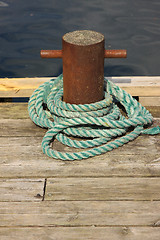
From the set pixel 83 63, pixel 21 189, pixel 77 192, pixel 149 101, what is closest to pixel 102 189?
pixel 77 192

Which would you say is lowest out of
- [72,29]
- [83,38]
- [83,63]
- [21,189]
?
[72,29]

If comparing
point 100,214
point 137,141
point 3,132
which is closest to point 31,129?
point 3,132

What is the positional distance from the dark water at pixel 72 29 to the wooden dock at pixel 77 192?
3211mm

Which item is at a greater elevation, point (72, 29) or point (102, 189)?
point (102, 189)

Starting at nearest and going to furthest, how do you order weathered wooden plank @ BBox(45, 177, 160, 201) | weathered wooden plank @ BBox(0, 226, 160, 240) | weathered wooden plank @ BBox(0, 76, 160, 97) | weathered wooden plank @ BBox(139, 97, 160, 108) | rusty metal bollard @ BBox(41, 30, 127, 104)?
1. weathered wooden plank @ BBox(0, 226, 160, 240)
2. weathered wooden plank @ BBox(45, 177, 160, 201)
3. rusty metal bollard @ BBox(41, 30, 127, 104)
4. weathered wooden plank @ BBox(139, 97, 160, 108)
5. weathered wooden plank @ BBox(0, 76, 160, 97)

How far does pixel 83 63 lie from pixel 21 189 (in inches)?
35.8

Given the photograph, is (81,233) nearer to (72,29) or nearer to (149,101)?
(149,101)

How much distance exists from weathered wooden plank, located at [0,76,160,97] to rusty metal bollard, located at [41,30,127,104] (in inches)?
31.3

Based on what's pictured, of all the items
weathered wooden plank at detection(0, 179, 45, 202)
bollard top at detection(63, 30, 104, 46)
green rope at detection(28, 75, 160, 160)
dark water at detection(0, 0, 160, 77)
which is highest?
bollard top at detection(63, 30, 104, 46)

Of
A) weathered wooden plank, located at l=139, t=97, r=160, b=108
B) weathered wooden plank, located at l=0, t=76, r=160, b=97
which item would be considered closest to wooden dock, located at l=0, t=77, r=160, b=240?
A: weathered wooden plank, located at l=139, t=97, r=160, b=108

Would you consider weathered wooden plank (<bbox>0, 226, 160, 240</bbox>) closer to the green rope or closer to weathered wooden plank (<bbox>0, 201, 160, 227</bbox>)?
weathered wooden plank (<bbox>0, 201, 160, 227</bbox>)

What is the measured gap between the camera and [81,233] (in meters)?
1.67

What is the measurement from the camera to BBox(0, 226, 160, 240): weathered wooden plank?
165 centimetres

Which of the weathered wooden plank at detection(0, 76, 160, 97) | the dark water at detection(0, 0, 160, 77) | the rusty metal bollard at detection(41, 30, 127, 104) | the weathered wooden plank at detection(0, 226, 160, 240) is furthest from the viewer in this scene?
the dark water at detection(0, 0, 160, 77)
